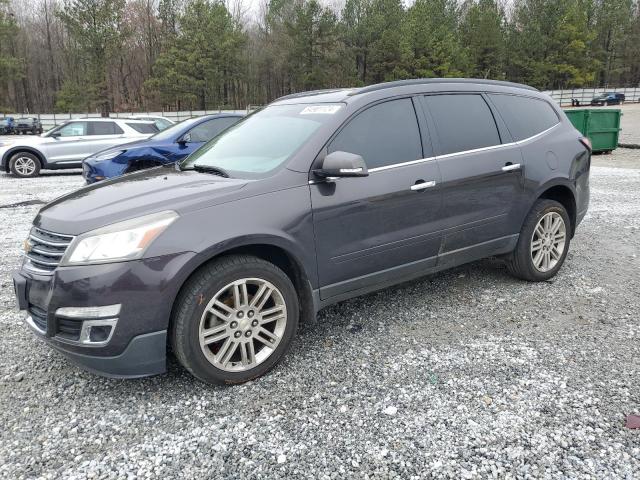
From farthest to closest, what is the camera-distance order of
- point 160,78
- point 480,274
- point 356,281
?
point 160,78 < point 480,274 < point 356,281

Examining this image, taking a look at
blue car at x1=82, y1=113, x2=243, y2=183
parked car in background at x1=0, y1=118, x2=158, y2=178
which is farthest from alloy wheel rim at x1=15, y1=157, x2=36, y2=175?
blue car at x1=82, y1=113, x2=243, y2=183

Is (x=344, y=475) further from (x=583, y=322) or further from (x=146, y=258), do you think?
(x=583, y=322)

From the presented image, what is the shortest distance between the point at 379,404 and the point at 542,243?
2554mm

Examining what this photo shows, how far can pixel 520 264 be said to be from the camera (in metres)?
4.40

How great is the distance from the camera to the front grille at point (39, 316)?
8.88 ft

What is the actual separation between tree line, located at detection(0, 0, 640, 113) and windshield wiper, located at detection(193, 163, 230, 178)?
1852 inches

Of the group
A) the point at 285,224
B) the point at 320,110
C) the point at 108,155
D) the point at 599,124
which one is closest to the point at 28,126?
the point at 108,155

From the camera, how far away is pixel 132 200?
115 inches

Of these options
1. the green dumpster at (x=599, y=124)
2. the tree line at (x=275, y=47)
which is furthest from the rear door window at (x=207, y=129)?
the tree line at (x=275, y=47)

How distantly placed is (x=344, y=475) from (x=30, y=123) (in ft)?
144

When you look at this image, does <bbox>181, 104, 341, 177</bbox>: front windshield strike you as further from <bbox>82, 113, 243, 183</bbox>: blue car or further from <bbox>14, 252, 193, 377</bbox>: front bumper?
<bbox>82, 113, 243, 183</bbox>: blue car

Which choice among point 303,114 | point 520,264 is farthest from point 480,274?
point 303,114

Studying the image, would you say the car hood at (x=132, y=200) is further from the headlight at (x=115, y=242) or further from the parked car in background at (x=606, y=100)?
the parked car in background at (x=606, y=100)

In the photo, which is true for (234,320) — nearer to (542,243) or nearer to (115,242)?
(115,242)
